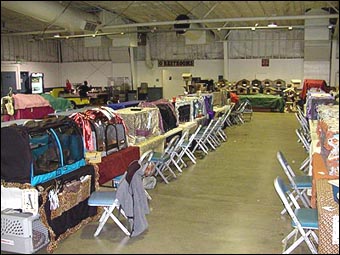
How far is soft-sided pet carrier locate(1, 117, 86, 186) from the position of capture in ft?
9.82

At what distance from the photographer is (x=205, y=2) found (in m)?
2.25

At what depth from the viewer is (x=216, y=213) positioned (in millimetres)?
4164

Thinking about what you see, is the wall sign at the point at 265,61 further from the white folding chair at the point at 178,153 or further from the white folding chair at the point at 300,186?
the white folding chair at the point at 300,186

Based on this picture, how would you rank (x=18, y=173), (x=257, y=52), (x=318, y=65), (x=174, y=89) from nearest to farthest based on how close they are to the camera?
(x=18, y=173)
(x=318, y=65)
(x=257, y=52)
(x=174, y=89)

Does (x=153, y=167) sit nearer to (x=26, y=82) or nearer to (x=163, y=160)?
(x=163, y=160)

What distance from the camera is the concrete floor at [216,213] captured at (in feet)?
8.51

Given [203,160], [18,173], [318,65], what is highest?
[318,65]

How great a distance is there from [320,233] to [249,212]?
56.2 inches

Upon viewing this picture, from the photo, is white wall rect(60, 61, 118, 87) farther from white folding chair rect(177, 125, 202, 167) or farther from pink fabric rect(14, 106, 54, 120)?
white folding chair rect(177, 125, 202, 167)

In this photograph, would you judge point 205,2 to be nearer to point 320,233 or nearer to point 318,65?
point 320,233

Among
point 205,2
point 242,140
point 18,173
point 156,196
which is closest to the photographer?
point 205,2

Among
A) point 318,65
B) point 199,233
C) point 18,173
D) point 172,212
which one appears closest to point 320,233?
point 199,233

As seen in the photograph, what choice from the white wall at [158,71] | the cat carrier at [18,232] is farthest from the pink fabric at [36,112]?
the white wall at [158,71]

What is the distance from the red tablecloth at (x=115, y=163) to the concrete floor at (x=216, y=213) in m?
0.53
